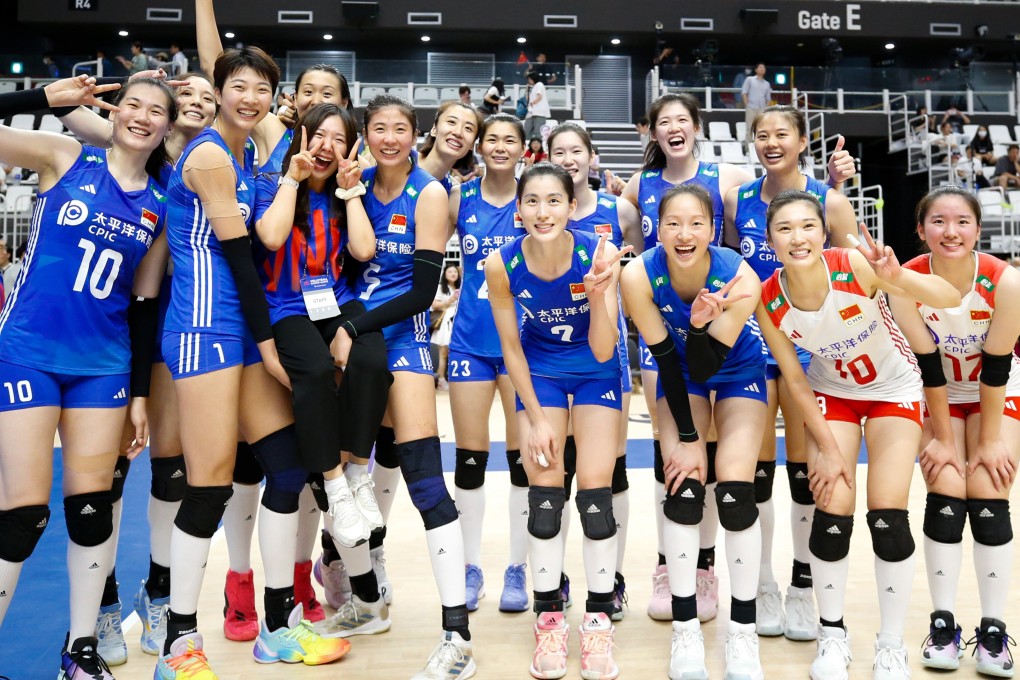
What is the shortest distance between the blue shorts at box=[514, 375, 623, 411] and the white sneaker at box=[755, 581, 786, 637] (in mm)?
1027

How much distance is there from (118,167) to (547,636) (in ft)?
7.40

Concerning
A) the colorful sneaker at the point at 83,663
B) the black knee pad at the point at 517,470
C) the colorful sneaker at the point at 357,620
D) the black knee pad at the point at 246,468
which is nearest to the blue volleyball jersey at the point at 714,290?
the black knee pad at the point at 517,470

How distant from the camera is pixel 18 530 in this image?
2.63 metres

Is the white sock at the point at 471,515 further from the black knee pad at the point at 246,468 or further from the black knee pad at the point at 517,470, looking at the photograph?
the black knee pad at the point at 246,468

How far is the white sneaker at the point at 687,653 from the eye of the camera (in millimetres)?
2857

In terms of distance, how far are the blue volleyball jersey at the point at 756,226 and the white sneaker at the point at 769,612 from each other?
51.3 inches

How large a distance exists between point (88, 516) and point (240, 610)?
0.79m

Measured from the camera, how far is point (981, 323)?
3037 millimetres

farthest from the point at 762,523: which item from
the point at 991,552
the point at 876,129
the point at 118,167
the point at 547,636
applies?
the point at 876,129

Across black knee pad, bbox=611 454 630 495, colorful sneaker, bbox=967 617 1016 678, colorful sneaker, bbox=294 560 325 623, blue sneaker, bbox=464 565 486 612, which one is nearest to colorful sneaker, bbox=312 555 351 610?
colorful sneaker, bbox=294 560 325 623

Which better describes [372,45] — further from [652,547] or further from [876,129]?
[652,547]

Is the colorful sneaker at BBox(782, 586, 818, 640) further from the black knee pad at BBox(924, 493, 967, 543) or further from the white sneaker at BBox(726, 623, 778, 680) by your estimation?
the black knee pad at BBox(924, 493, 967, 543)

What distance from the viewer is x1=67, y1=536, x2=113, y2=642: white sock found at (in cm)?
282

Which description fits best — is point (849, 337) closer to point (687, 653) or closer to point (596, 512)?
point (596, 512)
